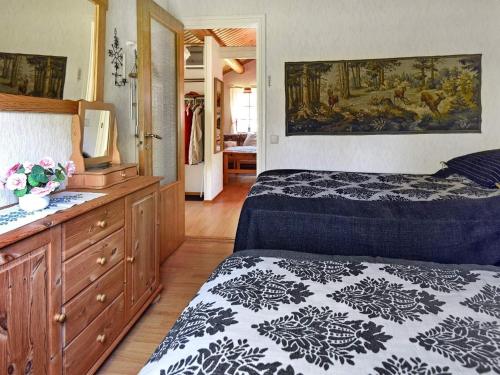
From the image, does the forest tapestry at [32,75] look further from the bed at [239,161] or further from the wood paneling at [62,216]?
the bed at [239,161]

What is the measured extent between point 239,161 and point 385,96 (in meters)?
4.44

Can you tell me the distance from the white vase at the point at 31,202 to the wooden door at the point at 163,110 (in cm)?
140

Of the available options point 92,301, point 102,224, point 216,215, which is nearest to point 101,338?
point 92,301

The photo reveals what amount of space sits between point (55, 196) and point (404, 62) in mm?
3302

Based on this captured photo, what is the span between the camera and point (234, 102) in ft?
40.5

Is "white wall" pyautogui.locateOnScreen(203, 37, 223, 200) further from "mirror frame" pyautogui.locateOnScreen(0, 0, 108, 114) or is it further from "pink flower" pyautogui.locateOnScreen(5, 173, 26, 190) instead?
"pink flower" pyautogui.locateOnScreen(5, 173, 26, 190)

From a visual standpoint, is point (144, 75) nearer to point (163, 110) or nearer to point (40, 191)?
point (163, 110)

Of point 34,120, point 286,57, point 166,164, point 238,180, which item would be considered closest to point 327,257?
point 34,120

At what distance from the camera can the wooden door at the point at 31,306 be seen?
1282 millimetres

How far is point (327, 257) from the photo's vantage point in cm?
166

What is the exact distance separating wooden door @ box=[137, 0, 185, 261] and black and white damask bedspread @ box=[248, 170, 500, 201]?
0.93 m

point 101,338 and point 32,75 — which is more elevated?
point 32,75

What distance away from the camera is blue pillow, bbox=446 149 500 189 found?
102 inches

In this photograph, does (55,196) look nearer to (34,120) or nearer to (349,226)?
(34,120)
